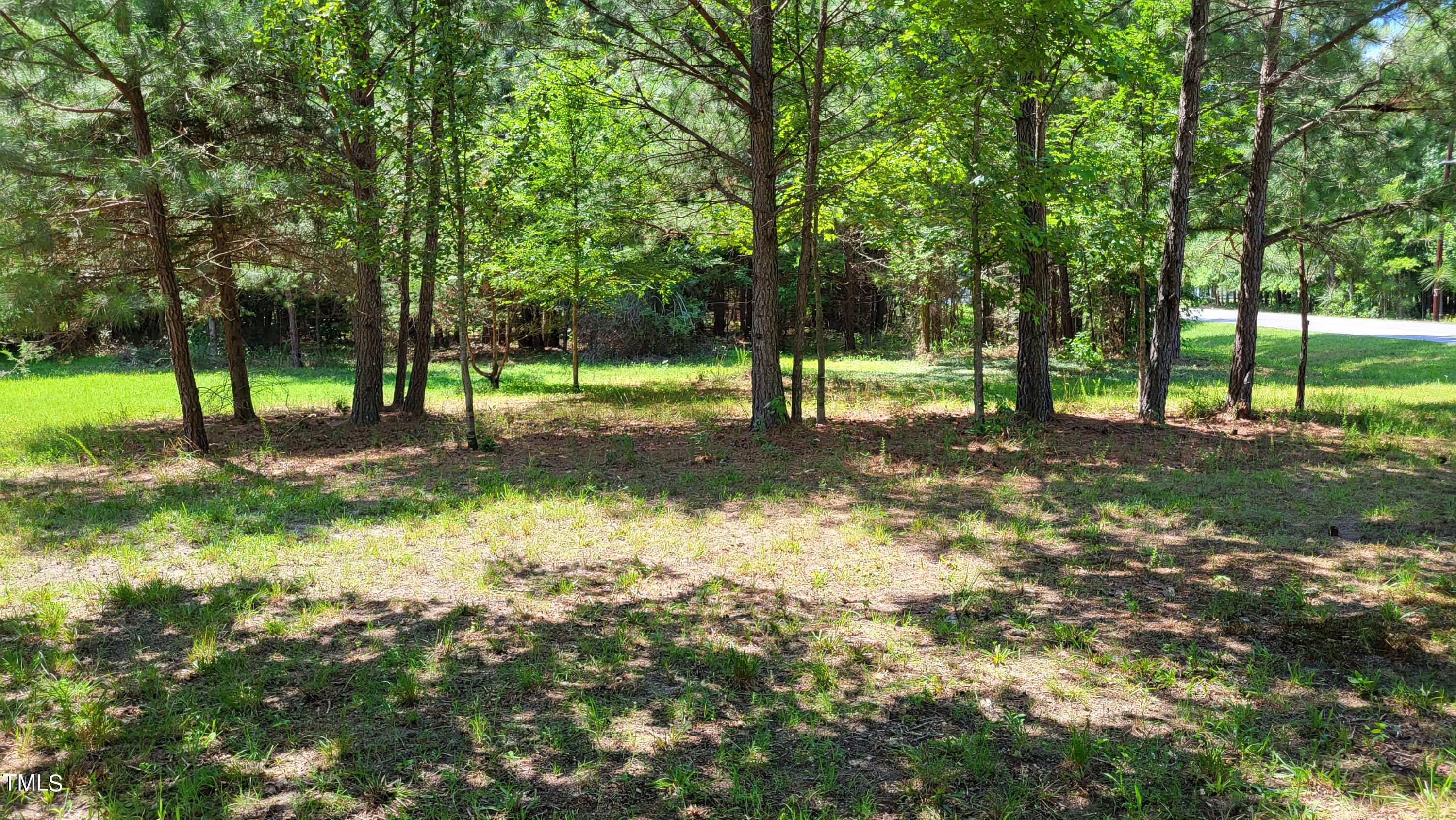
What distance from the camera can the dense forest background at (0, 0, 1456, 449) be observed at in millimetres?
8312

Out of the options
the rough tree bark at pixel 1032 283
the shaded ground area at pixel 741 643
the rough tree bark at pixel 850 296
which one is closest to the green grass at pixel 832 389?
the rough tree bark at pixel 1032 283

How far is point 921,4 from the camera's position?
8383mm

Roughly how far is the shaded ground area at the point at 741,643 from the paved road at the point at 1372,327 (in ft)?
72.7

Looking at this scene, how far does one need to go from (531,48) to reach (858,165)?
13.5 feet

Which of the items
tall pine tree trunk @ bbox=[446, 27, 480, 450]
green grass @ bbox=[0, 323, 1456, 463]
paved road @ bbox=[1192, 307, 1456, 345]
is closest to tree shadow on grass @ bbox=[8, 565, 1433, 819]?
tall pine tree trunk @ bbox=[446, 27, 480, 450]

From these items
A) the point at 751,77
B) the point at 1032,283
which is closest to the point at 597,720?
the point at 751,77

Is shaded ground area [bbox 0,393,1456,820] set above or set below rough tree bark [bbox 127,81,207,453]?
below

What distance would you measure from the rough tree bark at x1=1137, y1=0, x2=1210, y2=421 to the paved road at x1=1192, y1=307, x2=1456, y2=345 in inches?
691

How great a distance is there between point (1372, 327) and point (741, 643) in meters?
34.2

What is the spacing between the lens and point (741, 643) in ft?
13.9

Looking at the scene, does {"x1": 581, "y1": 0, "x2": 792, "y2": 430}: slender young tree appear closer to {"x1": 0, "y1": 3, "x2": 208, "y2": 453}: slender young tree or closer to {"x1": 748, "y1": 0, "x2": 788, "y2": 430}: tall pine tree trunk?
{"x1": 748, "y1": 0, "x2": 788, "y2": 430}: tall pine tree trunk

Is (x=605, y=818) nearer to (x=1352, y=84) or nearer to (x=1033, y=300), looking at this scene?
(x=1033, y=300)

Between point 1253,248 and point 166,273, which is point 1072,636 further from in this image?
point 166,273

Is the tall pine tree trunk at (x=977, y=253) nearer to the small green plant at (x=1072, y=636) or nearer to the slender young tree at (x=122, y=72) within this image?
the small green plant at (x=1072, y=636)
